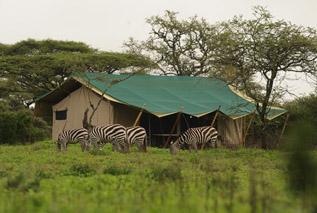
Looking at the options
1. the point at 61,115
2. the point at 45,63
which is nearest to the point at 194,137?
the point at 61,115

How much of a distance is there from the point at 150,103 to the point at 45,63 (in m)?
13.1

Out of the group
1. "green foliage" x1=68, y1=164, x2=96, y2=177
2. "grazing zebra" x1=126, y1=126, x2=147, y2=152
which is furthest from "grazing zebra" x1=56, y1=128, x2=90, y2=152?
"green foliage" x1=68, y1=164, x2=96, y2=177

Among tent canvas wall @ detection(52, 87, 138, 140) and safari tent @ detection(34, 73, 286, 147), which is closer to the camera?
safari tent @ detection(34, 73, 286, 147)

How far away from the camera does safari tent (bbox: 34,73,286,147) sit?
19672 millimetres

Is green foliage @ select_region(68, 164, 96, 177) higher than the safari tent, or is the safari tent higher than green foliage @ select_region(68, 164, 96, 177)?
the safari tent

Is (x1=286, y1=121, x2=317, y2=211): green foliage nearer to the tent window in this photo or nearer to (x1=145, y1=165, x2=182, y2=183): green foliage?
(x1=145, y1=165, x2=182, y2=183): green foliage

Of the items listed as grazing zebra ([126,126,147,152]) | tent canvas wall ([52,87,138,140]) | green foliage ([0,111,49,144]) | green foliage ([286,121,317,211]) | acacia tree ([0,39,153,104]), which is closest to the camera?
green foliage ([286,121,317,211])

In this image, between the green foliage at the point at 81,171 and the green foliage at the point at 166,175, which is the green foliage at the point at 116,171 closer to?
the green foliage at the point at 81,171

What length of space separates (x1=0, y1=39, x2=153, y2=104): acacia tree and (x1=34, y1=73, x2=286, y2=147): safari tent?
514 cm

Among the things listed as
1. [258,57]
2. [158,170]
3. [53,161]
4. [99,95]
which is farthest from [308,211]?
→ [99,95]

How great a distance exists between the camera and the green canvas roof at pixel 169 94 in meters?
19.2

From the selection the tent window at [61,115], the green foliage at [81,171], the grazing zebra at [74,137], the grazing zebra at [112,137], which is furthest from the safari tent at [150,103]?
the green foliage at [81,171]

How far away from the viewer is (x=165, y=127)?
871 inches

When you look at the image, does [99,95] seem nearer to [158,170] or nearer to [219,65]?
[219,65]
